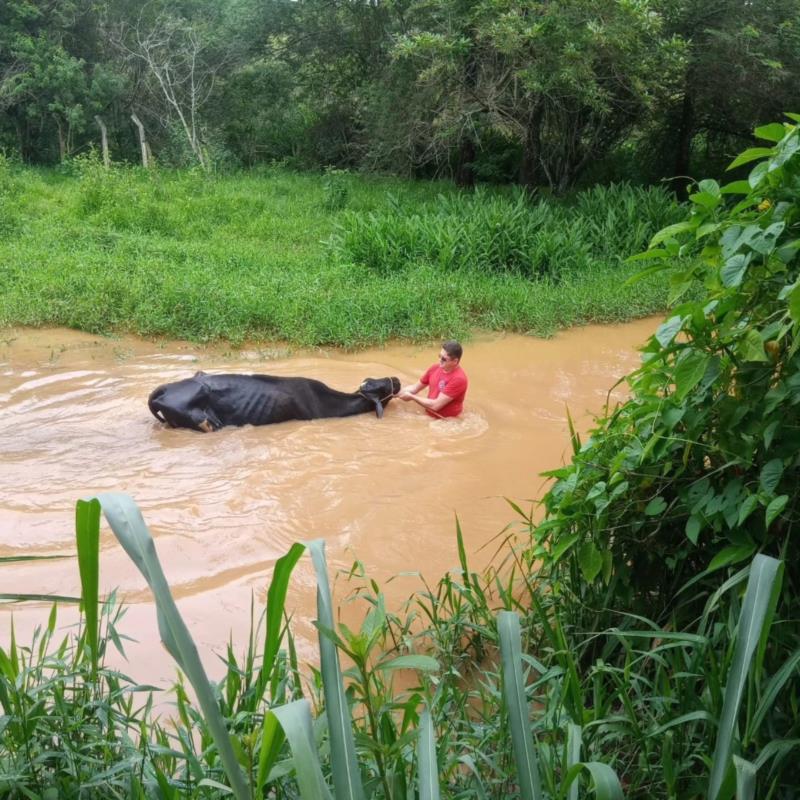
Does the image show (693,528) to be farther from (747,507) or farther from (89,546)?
(89,546)

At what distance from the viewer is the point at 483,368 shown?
7.82 metres

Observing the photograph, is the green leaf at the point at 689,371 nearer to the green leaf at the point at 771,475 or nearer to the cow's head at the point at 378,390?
the green leaf at the point at 771,475

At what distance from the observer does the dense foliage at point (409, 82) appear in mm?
11352

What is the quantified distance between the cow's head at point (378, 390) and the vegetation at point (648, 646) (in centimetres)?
335

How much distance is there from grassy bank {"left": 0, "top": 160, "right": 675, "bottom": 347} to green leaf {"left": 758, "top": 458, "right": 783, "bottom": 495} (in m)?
5.95

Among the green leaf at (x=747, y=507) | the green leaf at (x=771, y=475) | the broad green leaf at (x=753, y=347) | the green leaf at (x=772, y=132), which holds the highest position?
the green leaf at (x=772, y=132)

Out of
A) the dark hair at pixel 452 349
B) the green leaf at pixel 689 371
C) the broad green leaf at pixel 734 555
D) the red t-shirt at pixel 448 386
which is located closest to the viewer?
the green leaf at pixel 689 371

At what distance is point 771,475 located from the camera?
2.27m

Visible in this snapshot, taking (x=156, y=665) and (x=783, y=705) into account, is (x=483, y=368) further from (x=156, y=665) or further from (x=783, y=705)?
(x=783, y=705)

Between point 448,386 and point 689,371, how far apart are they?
4.08 meters

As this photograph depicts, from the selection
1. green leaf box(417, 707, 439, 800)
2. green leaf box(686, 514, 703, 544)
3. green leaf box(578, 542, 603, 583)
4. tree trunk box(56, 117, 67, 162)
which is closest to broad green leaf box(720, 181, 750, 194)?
green leaf box(686, 514, 703, 544)

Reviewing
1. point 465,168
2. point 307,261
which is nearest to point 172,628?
point 307,261

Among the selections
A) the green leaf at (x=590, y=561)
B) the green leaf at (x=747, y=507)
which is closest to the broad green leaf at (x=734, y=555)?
the green leaf at (x=747, y=507)

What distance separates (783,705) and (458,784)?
94 cm
